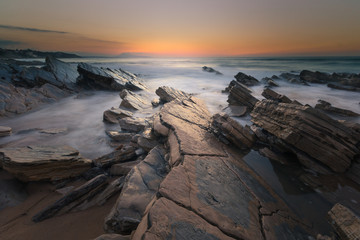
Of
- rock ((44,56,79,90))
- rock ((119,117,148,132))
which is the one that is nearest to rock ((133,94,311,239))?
rock ((119,117,148,132))

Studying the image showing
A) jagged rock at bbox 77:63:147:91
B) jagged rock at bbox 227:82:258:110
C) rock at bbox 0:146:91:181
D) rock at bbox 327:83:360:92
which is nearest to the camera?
rock at bbox 0:146:91:181

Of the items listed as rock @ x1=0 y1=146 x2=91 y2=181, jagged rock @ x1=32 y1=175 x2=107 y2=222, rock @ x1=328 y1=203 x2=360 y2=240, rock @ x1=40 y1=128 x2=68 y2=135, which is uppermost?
rock @ x1=328 y1=203 x2=360 y2=240

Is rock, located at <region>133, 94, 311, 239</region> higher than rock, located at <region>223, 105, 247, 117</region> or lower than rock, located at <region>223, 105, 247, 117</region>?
higher

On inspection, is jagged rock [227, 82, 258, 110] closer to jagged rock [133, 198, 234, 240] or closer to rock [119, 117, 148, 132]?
rock [119, 117, 148, 132]

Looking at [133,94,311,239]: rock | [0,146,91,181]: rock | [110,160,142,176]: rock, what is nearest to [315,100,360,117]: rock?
[133,94,311,239]: rock

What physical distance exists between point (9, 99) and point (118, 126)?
611 centimetres

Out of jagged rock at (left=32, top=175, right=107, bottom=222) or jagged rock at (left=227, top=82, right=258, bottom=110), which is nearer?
jagged rock at (left=32, top=175, right=107, bottom=222)

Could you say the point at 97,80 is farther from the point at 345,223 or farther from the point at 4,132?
the point at 345,223

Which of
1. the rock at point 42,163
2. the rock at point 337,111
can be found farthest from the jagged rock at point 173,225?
the rock at point 337,111

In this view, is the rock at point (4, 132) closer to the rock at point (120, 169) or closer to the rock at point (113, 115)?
the rock at point (113, 115)

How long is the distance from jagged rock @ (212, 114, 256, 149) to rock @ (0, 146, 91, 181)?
3157 mm

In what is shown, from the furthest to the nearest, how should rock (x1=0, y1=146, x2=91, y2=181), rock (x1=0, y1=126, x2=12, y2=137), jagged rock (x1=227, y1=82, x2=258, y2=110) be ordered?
jagged rock (x1=227, y1=82, x2=258, y2=110)
rock (x1=0, y1=126, x2=12, y2=137)
rock (x1=0, y1=146, x2=91, y2=181)

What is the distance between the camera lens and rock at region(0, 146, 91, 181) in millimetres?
3174

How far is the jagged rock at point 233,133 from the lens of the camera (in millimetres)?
4176
